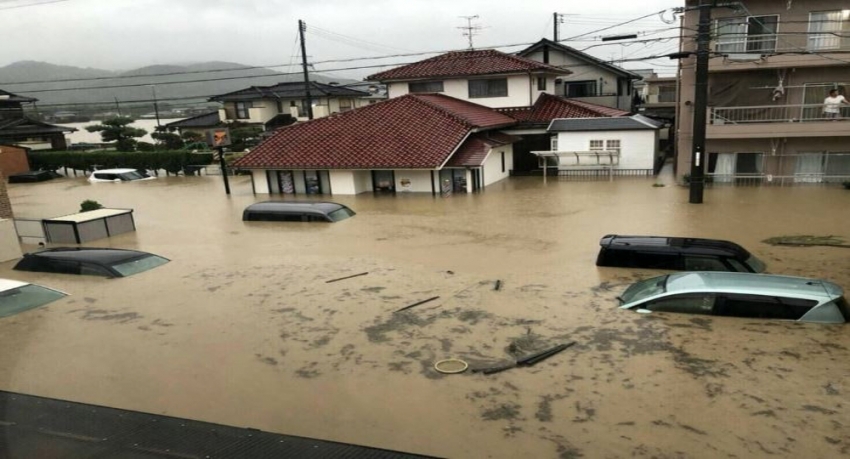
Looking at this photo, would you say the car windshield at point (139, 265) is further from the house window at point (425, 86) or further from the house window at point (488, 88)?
the house window at point (488, 88)

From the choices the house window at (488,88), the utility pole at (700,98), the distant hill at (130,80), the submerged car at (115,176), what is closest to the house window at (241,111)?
the distant hill at (130,80)

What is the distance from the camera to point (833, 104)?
2162cm

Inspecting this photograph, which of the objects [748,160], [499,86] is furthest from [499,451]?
[499,86]

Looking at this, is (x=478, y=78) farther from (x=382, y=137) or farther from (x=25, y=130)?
(x=25, y=130)

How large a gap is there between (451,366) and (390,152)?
60.6 feet

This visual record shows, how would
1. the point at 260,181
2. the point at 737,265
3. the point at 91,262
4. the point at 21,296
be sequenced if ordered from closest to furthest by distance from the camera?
the point at 737,265, the point at 21,296, the point at 91,262, the point at 260,181

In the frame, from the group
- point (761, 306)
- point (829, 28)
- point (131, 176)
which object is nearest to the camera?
point (761, 306)

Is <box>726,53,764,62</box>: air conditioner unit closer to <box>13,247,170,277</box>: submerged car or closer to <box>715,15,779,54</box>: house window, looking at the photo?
<box>715,15,779,54</box>: house window

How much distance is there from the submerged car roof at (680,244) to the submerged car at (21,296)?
13.1m

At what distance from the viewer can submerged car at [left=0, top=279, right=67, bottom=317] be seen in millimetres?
11688

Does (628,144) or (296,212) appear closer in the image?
(296,212)

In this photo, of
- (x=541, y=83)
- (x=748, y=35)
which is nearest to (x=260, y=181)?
(x=541, y=83)

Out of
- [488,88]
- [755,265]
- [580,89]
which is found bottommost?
[755,265]

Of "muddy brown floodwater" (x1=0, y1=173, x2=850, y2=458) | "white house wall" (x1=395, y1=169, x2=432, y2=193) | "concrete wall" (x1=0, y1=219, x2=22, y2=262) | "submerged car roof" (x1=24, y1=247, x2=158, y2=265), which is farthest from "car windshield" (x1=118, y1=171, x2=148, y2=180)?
"submerged car roof" (x1=24, y1=247, x2=158, y2=265)
